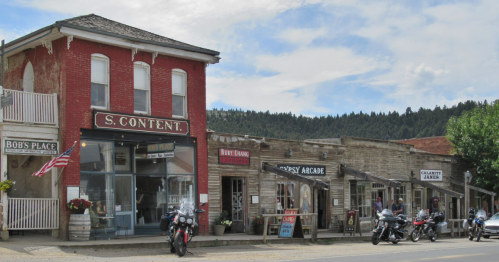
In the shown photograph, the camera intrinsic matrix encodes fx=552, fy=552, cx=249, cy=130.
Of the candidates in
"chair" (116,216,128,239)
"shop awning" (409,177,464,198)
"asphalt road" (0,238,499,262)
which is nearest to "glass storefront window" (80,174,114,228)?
"chair" (116,216,128,239)

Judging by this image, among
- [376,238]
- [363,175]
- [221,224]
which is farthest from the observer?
[363,175]

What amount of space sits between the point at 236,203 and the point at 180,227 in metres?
8.75

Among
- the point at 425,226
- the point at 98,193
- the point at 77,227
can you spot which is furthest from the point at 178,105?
the point at 425,226

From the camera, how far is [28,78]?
65.6 feet

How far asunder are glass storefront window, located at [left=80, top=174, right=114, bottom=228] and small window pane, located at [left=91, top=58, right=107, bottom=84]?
328 cm

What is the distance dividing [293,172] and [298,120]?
252 feet

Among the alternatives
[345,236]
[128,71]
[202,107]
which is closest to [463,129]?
[345,236]

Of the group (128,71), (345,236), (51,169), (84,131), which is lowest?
(345,236)

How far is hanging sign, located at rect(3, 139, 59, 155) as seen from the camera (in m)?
16.6

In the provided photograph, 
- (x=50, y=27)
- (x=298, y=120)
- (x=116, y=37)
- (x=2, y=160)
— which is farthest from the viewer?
(x=298, y=120)

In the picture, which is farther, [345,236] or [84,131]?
[345,236]

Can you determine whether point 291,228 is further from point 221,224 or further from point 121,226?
point 121,226

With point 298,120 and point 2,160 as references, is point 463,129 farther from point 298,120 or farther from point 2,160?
point 298,120

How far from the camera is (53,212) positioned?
57.2 feet
